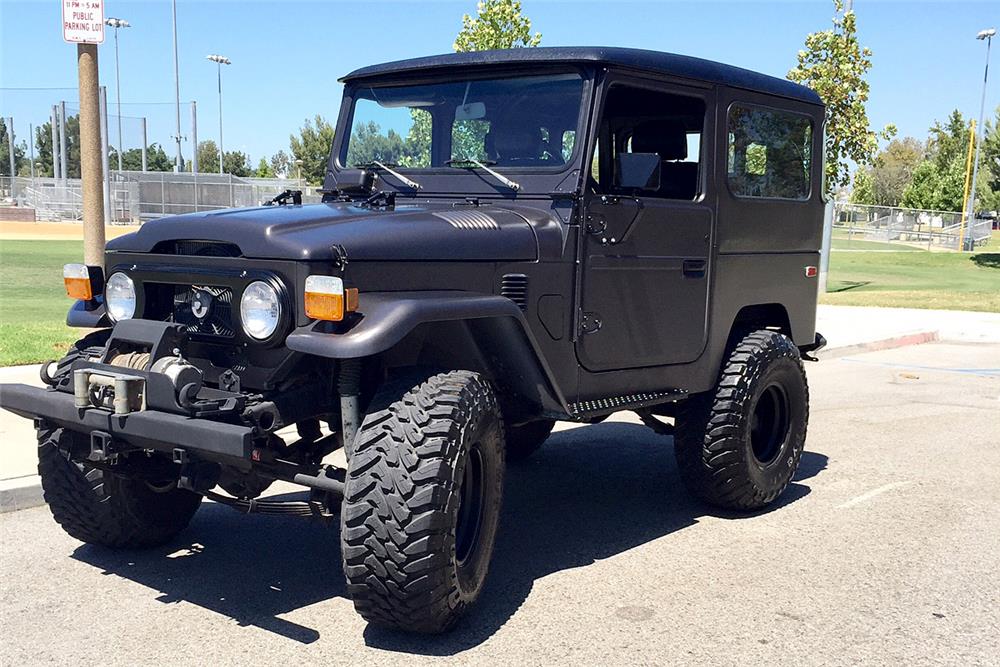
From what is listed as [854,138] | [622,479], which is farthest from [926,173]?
[622,479]

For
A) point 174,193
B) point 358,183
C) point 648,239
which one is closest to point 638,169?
point 648,239

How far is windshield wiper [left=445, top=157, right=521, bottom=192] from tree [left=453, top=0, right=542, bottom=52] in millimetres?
11634

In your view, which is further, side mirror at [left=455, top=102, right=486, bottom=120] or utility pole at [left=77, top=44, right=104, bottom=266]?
utility pole at [left=77, top=44, right=104, bottom=266]

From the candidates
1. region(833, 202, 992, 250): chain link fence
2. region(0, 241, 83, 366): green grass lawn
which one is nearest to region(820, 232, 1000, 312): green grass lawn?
region(833, 202, 992, 250): chain link fence

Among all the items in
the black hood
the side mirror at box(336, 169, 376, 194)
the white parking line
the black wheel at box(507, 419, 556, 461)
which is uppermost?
the side mirror at box(336, 169, 376, 194)

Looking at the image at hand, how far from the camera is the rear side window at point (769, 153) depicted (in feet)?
18.1

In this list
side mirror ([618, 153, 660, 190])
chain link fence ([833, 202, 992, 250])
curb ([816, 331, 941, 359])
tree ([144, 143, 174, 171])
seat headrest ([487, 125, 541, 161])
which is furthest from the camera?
tree ([144, 143, 174, 171])

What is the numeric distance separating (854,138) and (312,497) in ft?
53.5

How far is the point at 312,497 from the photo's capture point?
3.93 metres

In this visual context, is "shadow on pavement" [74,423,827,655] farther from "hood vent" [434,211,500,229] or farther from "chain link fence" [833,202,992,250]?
"chain link fence" [833,202,992,250]

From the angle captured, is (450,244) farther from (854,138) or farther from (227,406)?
(854,138)

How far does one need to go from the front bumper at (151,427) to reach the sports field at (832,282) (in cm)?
565

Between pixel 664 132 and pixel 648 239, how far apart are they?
2.64ft

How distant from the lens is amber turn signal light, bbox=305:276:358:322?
357 centimetres
